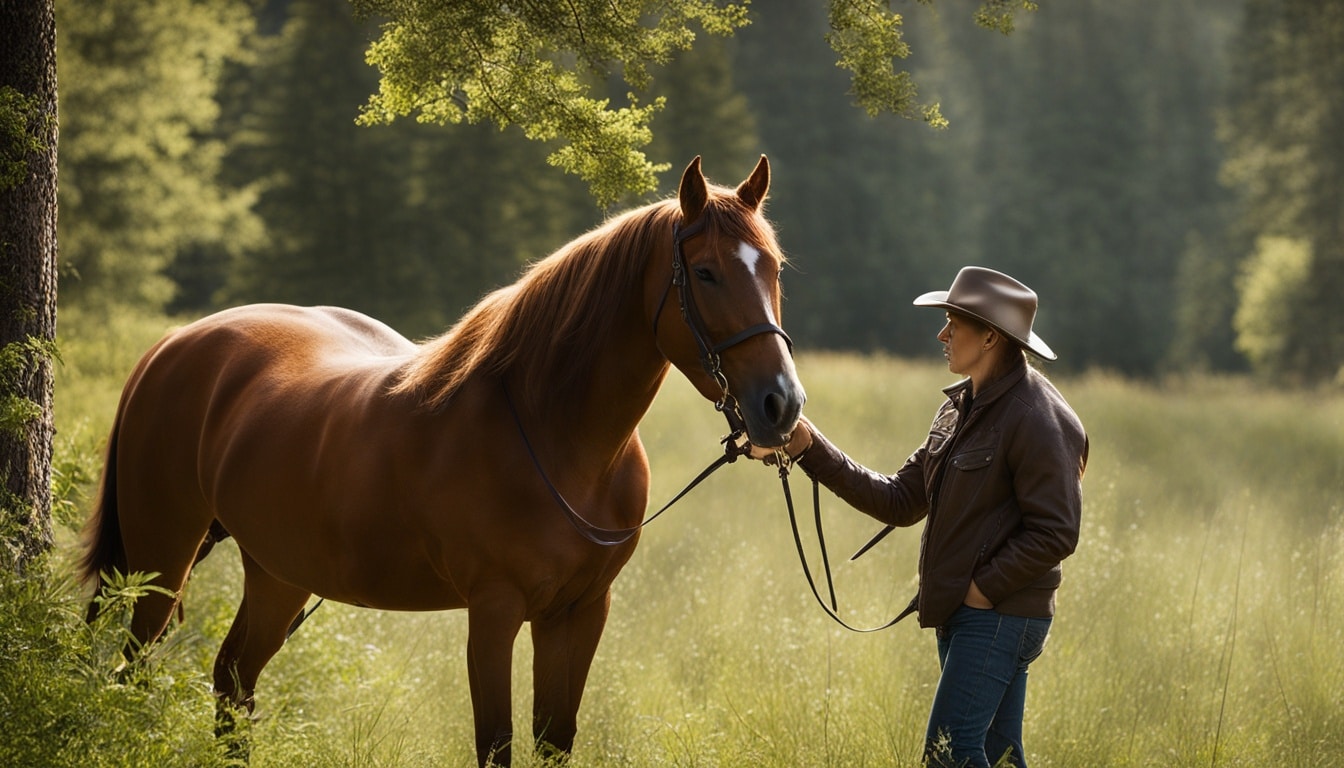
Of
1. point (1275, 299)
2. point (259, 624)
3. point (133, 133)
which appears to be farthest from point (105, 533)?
point (1275, 299)

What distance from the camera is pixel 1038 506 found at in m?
3.11

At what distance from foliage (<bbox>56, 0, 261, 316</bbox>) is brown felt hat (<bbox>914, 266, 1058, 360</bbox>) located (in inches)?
735

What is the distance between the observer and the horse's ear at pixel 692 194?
3186 mm

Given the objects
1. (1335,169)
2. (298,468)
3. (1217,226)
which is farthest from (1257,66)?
(298,468)

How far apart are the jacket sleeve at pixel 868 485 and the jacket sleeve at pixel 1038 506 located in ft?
1.97

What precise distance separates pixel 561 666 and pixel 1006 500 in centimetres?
153

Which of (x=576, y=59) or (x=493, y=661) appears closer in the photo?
(x=493, y=661)

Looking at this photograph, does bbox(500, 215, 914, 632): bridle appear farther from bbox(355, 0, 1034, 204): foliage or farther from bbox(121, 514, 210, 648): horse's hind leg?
bbox(121, 514, 210, 648): horse's hind leg

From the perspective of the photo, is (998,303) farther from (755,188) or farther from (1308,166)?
(1308,166)

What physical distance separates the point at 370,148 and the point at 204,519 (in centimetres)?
2000

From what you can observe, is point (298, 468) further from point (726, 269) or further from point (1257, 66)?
point (1257, 66)

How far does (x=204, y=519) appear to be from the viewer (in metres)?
4.79

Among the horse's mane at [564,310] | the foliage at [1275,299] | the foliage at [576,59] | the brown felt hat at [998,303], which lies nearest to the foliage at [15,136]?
the foliage at [576,59]

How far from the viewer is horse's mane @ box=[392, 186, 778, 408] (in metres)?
3.39
